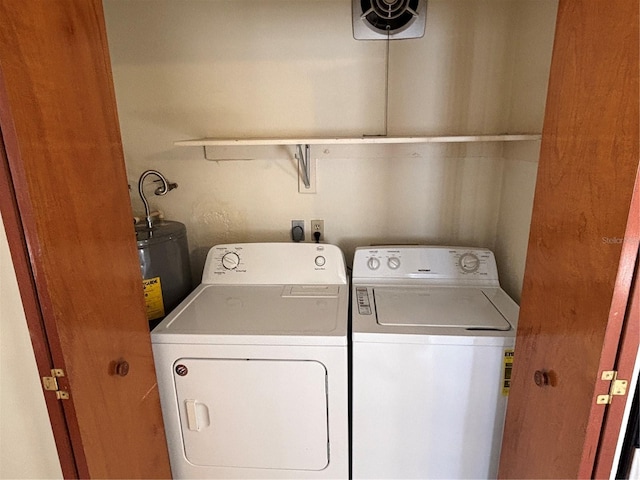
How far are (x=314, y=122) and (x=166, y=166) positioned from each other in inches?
29.2

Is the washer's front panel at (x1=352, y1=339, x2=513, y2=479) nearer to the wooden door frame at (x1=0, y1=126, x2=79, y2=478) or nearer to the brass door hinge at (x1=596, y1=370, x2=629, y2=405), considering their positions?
the brass door hinge at (x1=596, y1=370, x2=629, y2=405)

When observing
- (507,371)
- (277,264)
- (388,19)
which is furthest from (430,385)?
(388,19)

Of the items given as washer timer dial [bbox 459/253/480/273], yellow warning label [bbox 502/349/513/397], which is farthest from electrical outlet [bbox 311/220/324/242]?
yellow warning label [bbox 502/349/513/397]

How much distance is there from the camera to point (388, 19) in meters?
1.66

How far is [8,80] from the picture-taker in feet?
2.40

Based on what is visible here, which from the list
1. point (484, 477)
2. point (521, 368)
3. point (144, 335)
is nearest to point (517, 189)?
point (521, 368)

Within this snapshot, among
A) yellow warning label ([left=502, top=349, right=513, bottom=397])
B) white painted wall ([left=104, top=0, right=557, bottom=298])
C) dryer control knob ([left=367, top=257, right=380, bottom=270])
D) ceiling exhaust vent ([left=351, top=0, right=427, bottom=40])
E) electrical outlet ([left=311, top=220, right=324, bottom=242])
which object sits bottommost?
yellow warning label ([left=502, top=349, right=513, bottom=397])

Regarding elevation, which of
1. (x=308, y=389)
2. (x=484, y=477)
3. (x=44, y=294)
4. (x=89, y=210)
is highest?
(x=89, y=210)

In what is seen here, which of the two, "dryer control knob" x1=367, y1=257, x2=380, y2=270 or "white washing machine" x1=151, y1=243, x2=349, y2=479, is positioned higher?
"dryer control knob" x1=367, y1=257, x2=380, y2=270

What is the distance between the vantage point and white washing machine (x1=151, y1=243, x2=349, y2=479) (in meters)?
1.33

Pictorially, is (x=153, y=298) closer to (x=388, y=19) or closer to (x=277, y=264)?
(x=277, y=264)

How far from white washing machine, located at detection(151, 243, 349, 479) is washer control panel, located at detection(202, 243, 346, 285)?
177 mm

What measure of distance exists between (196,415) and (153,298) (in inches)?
18.5

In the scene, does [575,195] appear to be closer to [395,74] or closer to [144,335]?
[395,74]
